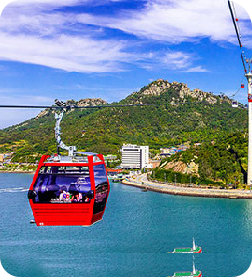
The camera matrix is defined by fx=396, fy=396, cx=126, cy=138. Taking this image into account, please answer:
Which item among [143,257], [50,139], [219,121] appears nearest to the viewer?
[143,257]

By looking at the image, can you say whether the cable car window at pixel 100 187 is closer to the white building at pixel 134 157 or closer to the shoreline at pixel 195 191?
the shoreline at pixel 195 191

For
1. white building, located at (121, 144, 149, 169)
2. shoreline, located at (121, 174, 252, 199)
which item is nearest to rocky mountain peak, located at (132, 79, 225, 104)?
white building, located at (121, 144, 149, 169)

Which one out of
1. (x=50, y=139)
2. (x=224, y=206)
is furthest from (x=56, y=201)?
(x=50, y=139)

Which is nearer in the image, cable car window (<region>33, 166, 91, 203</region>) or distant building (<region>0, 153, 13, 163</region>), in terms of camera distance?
cable car window (<region>33, 166, 91, 203</region>)

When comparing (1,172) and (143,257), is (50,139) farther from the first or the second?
(143,257)

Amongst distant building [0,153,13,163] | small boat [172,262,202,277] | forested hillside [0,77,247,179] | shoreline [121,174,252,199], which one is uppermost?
forested hillside [0,77,247,179]

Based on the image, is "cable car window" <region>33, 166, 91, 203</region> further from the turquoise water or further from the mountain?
the mountain
